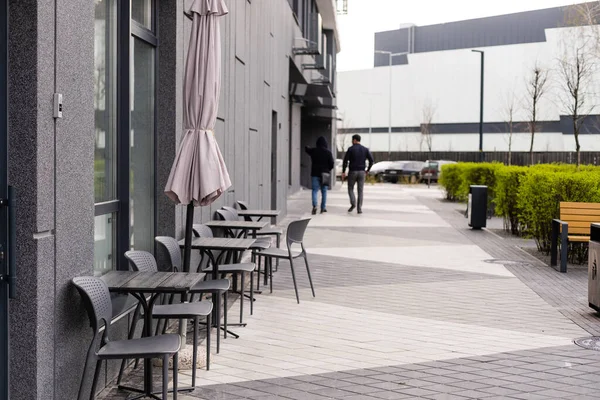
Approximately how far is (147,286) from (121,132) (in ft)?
6.23

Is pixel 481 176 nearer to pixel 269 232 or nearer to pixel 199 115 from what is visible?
pixel 269 232

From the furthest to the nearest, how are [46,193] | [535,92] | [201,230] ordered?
1. [535,92]
2. [201,230]
3. [46,193]

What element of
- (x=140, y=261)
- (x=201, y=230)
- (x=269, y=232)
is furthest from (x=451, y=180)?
(x=140, y=261)

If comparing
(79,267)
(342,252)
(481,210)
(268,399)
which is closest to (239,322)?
(268,399)

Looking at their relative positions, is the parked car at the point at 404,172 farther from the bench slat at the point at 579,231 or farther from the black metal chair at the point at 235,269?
the black metal chair at the point at 235,269

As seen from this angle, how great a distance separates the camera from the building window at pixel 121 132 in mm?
6180

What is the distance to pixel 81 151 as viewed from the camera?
Answer: 518cm

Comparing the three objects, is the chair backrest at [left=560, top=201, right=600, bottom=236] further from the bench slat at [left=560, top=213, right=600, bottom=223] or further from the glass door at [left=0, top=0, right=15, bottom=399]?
the glass door at [left=0, top=0, right=15, bottom=399]

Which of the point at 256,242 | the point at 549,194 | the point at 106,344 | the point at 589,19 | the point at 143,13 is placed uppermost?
the point at 589,19

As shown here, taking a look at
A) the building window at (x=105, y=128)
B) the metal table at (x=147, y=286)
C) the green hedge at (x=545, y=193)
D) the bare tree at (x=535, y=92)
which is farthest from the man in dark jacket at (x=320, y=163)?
the metal table at (x=147, y=286)

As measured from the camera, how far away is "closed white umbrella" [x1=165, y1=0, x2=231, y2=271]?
20.8 ft

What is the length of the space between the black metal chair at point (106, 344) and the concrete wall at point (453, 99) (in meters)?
46.6

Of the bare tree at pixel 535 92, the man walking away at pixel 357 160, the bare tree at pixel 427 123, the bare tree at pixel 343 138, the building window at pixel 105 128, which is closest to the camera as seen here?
the building window at pixel 105 128

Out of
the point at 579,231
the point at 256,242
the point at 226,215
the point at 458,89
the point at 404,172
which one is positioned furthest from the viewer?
the point at 458,89
